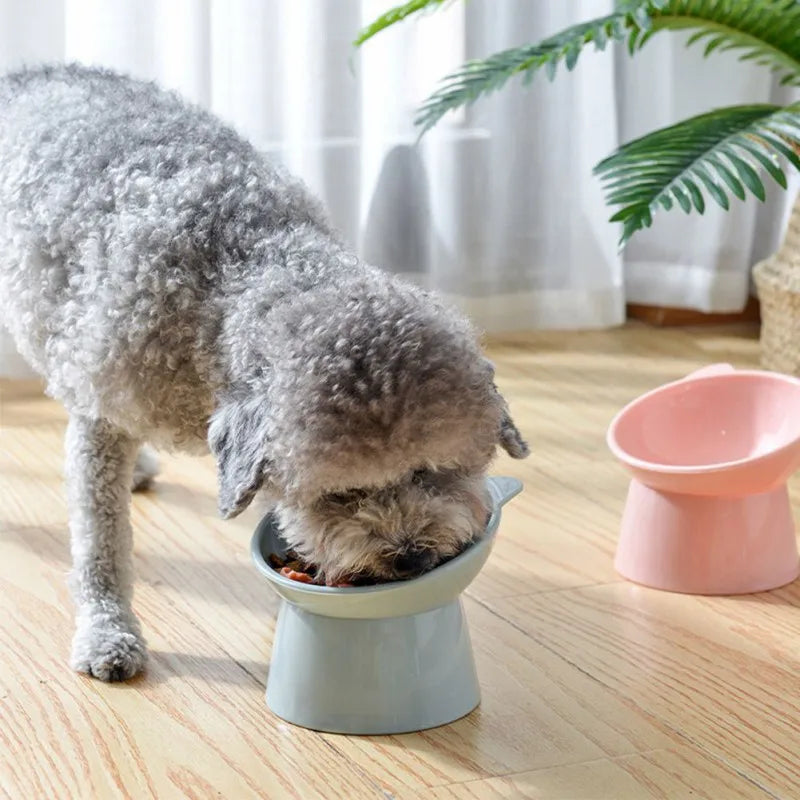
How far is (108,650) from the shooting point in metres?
1.69

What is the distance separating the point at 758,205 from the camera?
11.2ft

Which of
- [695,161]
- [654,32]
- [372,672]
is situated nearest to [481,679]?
[372,672]

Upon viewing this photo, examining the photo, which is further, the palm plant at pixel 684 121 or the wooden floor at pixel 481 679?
the palm plant at pixel 684 121

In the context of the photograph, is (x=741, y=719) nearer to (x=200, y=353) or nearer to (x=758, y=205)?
(x=200, y=353)

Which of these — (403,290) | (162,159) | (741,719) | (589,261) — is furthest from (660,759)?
(589,261)

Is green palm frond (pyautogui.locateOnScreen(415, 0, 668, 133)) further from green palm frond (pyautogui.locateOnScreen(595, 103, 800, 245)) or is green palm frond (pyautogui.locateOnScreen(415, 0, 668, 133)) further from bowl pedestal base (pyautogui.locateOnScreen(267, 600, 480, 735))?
bowl pedestal base (pyautogui.locateOnScreen(267, 600, 480, 735))

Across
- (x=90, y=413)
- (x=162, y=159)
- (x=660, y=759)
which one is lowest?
(x=660, y=759)

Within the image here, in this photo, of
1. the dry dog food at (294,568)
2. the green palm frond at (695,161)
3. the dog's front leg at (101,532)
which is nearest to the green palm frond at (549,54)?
the green palm frond at (695,161)

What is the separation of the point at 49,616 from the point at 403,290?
733 mm

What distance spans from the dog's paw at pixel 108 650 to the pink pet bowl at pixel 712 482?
0.69 m

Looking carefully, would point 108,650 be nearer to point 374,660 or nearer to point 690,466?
point 374,660

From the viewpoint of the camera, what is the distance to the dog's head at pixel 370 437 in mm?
1367

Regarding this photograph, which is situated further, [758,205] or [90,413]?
[758,205]

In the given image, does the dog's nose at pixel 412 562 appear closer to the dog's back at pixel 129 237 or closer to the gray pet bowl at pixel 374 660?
the gray pet bowl at pixel 374 660
